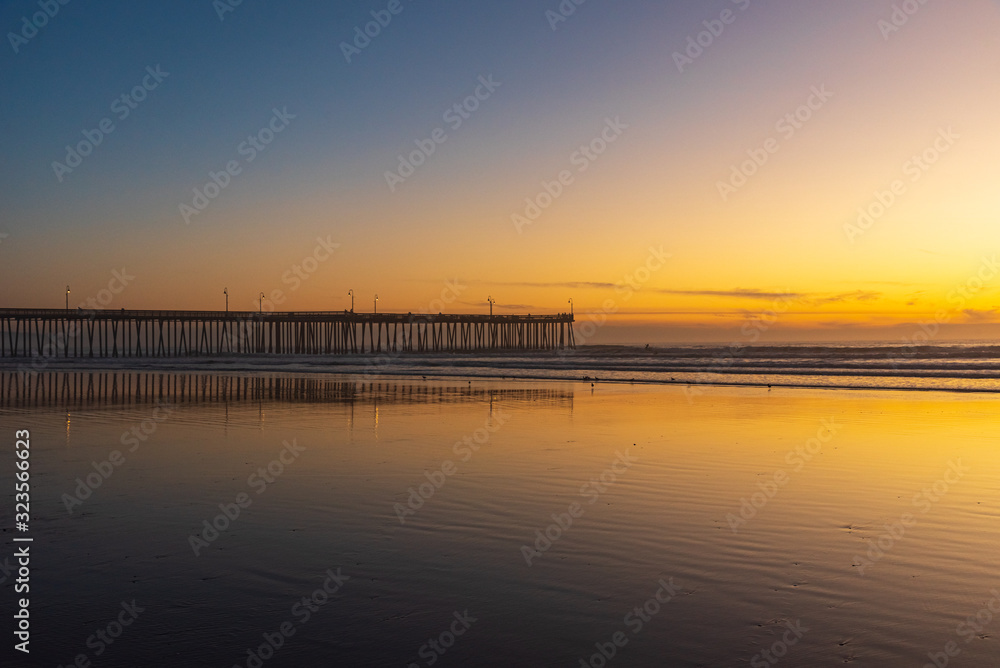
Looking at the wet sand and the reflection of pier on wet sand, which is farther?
the reflection of pier on wet sand

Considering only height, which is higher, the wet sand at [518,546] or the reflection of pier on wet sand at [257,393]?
the reflection of pier on wet sand at [257,393]

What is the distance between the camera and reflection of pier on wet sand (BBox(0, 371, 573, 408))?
2181 cm

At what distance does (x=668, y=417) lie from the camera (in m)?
17.5

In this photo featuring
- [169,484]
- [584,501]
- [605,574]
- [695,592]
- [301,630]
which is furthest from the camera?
[169,484]

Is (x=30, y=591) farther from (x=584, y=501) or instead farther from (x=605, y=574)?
(x=584, y=501)

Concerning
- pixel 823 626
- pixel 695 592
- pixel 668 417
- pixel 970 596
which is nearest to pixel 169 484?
pixel 695 592

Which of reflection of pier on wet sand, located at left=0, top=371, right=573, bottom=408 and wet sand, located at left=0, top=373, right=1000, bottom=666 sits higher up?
reflection of pier on wet sand, located at left=0, top=371, right=573, bottom=408

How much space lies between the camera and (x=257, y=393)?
25.0 m

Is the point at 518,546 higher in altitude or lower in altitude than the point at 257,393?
lower

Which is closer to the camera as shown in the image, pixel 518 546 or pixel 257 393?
pixel 518 546

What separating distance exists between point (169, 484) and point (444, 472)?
10.9 feet

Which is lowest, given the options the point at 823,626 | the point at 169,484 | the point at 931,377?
the point at 823,626

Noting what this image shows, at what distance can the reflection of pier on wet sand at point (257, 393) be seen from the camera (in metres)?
21.8

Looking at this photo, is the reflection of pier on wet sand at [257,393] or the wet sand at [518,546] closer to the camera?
the wet sand at [518,546]
